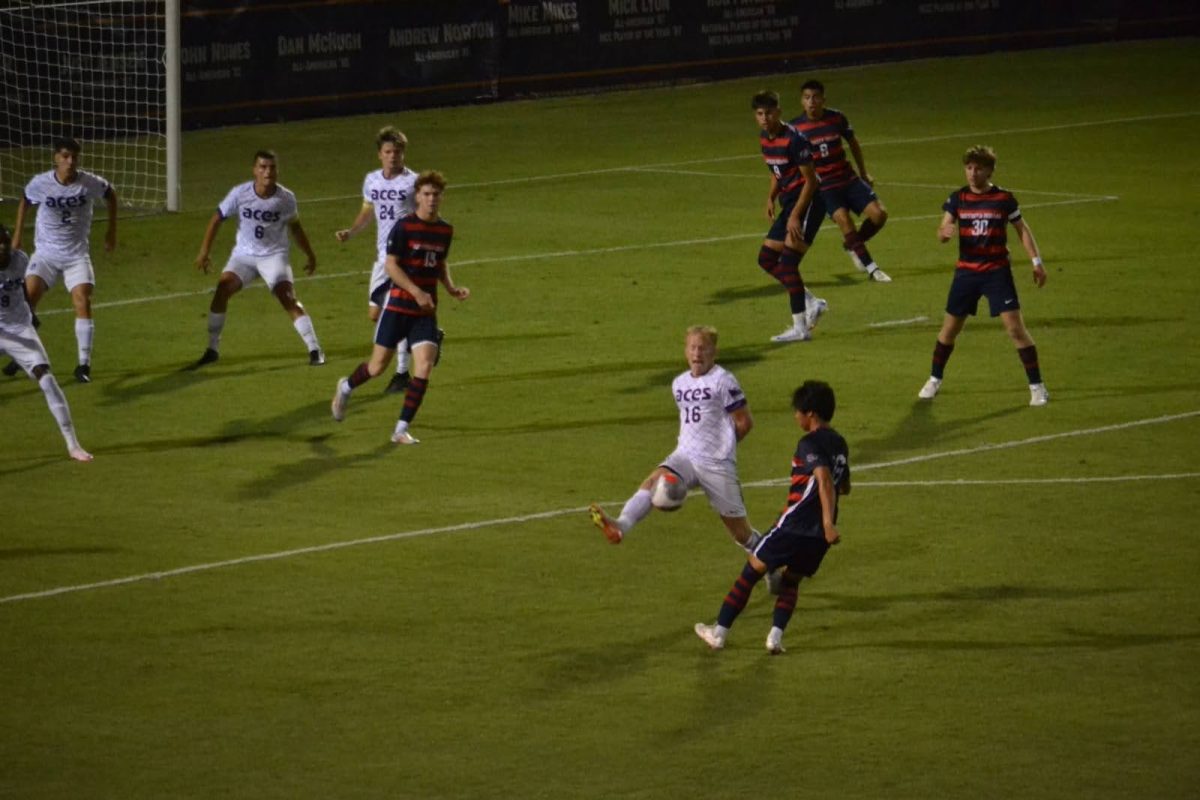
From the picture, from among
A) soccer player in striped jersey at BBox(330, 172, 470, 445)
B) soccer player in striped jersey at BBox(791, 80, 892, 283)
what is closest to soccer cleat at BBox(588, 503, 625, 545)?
soccer player in striped jersey at BBox(330, 172, 470, 445)

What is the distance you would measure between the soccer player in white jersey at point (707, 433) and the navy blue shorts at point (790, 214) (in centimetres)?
904

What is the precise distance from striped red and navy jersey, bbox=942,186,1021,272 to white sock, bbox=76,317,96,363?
27.5 ft

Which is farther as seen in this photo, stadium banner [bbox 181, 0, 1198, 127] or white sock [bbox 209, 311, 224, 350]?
stadium banner [bbox 181, 0, 1198, 127]

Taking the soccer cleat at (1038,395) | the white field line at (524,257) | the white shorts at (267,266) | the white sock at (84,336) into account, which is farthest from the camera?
→ the white field line at (524,257)

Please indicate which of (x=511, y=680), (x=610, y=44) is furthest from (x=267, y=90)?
(x=511, y=680)

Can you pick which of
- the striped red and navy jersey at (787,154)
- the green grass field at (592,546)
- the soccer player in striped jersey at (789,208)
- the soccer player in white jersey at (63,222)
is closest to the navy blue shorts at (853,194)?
the green grass field at (592,546)

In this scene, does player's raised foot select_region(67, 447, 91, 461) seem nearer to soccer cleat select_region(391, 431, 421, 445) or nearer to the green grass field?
the green grass field

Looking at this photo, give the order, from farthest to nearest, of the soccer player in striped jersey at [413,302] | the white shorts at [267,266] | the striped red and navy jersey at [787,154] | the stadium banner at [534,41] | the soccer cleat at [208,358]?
the stadium banner at [534,41] → the striped red and navy jersey at [787,154] → the soccer cleat at [208,358] → the white shorts at [267,266] → the soccer player in striped jersey at [413,302]

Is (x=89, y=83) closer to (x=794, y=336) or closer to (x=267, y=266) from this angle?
(x=267, y=266)

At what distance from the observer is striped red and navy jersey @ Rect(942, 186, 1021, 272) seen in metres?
19.1

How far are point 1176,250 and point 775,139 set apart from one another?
700 centimetres

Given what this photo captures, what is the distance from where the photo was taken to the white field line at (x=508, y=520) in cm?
1445

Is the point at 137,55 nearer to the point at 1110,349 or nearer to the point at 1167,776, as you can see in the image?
the point at 1110,349

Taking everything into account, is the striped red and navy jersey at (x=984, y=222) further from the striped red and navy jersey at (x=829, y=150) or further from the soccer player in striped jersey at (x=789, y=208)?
the striped red and navy jersey at (x=829, y=150)
